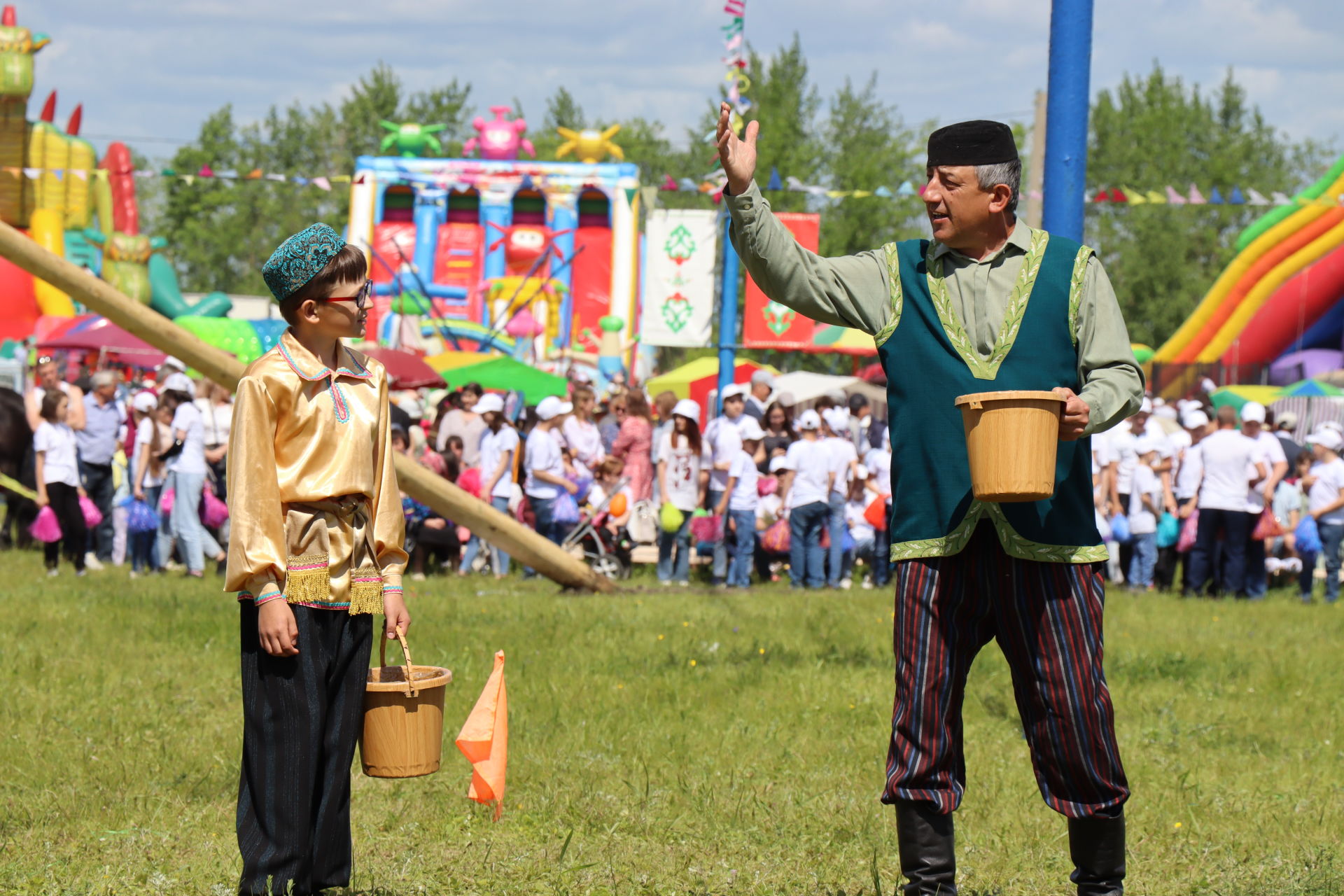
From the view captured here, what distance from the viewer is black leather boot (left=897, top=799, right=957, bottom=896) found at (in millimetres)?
3801

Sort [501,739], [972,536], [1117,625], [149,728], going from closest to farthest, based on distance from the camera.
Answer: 1. [972,536]
2. [501,739]
3. [149,728]
4. [1117,625]

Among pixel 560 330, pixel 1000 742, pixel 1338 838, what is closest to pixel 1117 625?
pixel 1000 742

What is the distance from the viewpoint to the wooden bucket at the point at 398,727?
389 centimetres

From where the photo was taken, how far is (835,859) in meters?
4.97

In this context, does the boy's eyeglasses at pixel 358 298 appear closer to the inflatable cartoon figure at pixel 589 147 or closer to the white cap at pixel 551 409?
the white cap at pixel 551 409

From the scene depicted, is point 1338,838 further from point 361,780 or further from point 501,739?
point 361,780

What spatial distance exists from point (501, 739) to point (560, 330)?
30852mm

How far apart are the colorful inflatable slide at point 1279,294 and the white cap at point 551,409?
18.2 meters

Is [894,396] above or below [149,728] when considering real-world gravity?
above

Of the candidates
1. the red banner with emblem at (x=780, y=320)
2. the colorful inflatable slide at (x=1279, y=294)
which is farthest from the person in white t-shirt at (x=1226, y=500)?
the colorful inflatable slide at (x=1279, y=294)

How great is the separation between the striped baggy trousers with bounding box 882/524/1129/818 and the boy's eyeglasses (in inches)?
63.8

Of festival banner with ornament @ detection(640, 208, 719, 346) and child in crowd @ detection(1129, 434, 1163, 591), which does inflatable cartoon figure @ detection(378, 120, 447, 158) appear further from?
child in crowd @ detection(1129, 434, 1163, 591)

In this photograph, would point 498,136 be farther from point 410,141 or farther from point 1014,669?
point 1014,669

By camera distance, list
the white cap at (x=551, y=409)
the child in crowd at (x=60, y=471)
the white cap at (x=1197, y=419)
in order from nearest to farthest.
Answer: the child in crowd at (x=60, y=471)
the white cap at (x=551, y=409)
the white cap at (x=1197, y=419)
